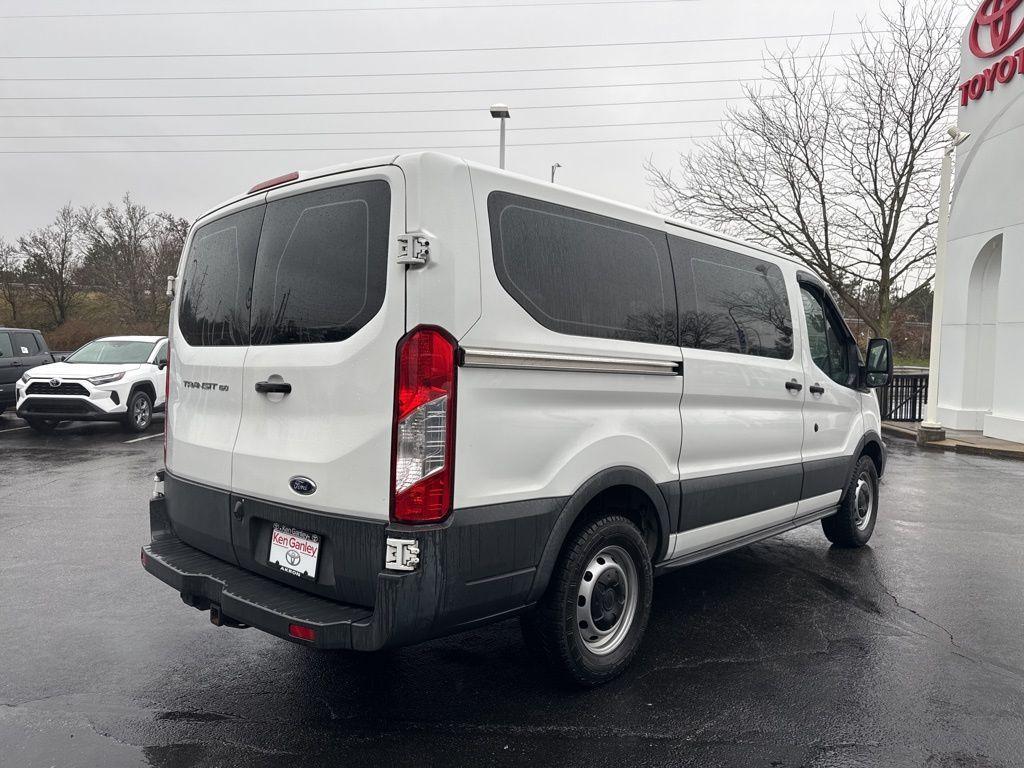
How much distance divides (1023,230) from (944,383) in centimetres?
359

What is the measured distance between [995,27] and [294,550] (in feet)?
55.6

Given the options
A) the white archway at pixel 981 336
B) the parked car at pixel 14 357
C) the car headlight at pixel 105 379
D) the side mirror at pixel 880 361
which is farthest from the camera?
the white archway at pixel 981 336

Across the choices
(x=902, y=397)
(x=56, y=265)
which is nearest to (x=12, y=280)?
(x=56, y=265)

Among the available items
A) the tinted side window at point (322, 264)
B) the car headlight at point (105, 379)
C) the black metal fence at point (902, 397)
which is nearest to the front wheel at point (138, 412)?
the car headlight at point (105, 379)

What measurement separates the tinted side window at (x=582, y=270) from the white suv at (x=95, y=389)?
11258 mm

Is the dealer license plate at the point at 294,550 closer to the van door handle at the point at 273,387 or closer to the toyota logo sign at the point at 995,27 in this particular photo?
the van door handle at the point at 273,387

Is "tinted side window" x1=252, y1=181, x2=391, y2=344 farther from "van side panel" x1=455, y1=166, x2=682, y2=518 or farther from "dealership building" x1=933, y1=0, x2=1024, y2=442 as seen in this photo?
"dealership building" x1=933, y1=0, x2=1024, y2=442

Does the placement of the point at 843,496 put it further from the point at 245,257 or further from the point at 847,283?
the point at 847,283

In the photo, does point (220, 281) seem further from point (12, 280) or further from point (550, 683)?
point (12, 280)

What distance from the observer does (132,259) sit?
37094 mm

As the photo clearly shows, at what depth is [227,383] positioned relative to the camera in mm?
3330

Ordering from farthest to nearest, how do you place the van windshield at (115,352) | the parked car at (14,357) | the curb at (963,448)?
the parked car at (14,357) < the van windshield at (115,352) < the curb at (963,448)

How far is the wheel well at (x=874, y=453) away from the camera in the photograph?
5.98m

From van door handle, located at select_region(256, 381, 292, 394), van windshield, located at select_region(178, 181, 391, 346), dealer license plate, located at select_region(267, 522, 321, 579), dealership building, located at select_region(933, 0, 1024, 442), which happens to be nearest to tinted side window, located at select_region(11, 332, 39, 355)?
van windshield, located at select_region(178, 181, 391, 346)
